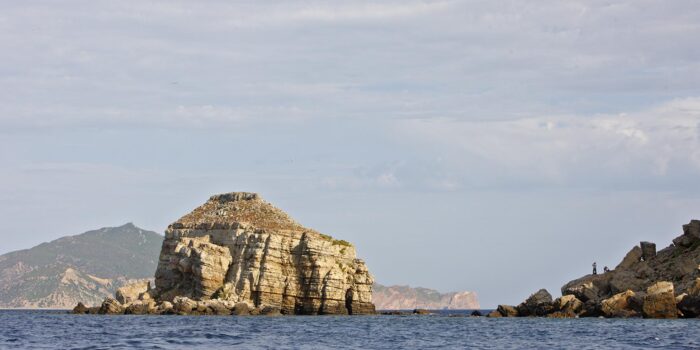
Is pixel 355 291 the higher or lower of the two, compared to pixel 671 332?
higher

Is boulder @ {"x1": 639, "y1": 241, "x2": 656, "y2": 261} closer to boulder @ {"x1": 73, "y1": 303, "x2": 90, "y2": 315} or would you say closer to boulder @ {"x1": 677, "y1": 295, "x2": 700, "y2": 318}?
boulder @ {"x1": 677, "y1": 295, "x2": 700, "y2": 318}

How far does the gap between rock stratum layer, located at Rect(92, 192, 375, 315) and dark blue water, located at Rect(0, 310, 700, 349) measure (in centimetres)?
1664

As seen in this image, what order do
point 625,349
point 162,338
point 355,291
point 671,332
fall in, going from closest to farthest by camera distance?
point 625,349
point 162,338
point 671,332
point 355,291

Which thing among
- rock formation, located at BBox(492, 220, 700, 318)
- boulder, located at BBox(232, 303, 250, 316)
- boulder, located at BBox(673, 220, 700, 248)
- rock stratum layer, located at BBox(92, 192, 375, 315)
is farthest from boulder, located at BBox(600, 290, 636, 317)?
boulder, located at BBox(232, 303, 250, 316)

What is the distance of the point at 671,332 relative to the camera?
260 feet

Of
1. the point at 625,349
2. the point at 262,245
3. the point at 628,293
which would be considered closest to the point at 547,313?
the point at 628,293

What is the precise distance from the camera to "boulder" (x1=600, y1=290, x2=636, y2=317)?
104 meters

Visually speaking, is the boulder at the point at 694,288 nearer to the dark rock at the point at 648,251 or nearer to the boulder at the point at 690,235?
the boulder at the point at 690,235

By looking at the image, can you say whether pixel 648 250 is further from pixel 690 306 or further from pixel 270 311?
pixel 270 311

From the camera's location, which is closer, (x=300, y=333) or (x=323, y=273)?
(x=300, y=333)

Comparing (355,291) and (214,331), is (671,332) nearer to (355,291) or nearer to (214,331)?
(214,331)

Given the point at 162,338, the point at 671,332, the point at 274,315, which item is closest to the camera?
the point at 162,338

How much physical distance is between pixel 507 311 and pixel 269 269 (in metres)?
27.2

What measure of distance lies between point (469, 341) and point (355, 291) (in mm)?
47287
